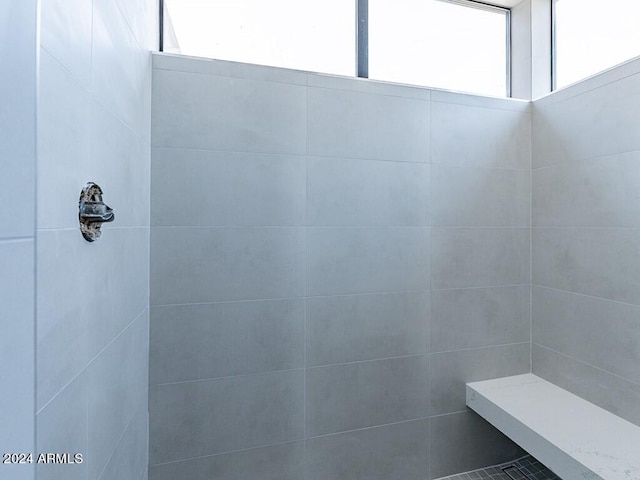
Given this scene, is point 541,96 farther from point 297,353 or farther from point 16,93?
point 16,93

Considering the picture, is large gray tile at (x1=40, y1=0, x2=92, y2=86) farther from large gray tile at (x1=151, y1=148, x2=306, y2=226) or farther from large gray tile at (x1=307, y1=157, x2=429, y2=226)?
large gray tile at (x1=307, y1=157, x2=429, y2=226)

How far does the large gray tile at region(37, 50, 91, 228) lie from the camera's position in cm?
56

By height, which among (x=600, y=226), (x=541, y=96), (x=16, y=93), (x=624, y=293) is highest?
(x=541, y=96)

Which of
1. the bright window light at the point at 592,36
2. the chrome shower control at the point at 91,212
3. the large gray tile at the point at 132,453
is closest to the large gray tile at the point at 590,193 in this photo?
the bright window light at the point at 592,36

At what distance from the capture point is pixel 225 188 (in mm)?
1439

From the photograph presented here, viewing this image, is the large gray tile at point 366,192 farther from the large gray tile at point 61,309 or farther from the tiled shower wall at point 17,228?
the tiled shower wall at point 17,228

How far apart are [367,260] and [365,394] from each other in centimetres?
62

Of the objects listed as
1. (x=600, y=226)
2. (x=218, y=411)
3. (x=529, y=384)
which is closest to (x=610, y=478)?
(x=529, y=384)

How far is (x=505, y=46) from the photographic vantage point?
2.06 meters

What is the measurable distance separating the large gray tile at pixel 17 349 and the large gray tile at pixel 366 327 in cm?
110

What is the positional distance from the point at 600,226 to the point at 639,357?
1.81 ft

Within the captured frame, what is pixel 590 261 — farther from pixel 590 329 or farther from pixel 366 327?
pixel 366 327

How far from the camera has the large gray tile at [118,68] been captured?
0.81m

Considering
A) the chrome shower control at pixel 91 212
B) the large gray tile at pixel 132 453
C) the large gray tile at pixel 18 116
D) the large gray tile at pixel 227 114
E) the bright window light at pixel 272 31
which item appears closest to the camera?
the large gray tile at pixel 18 116
